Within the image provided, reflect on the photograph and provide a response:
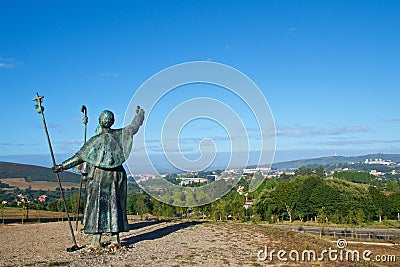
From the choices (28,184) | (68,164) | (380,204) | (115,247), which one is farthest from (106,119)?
(28,184)

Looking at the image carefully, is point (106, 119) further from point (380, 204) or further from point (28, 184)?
point (28, 184)

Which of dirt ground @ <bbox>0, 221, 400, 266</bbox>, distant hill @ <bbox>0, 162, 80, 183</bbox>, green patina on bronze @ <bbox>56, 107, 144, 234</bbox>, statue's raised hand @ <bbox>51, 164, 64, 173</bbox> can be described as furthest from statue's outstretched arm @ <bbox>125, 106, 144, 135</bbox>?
distant hill @ <bbox>0, 162, 80, 183</bbox>

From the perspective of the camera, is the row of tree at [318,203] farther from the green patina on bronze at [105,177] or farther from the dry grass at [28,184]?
the dry grass at [28,184]

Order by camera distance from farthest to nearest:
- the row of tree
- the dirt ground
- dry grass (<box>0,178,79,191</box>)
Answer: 1. dry grass (<box>0,178,79,191</box>)
2. the row of tree
3. the dirt ground

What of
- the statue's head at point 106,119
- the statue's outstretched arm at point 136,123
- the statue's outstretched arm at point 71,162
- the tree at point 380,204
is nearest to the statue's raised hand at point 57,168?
the statue's outstretched arm at point 71,162

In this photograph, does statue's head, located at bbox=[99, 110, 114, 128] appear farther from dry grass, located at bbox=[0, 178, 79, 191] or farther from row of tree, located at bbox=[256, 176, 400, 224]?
dry grass, located at bbox=[0, 178, 79, 191]

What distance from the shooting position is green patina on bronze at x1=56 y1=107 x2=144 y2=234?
13378 millimetres

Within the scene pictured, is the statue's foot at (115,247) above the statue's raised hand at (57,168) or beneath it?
A: beneath

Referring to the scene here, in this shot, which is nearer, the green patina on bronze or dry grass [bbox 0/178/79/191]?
the green patina on bronze

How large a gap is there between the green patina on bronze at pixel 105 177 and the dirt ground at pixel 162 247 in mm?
965

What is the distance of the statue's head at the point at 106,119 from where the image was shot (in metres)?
13.9

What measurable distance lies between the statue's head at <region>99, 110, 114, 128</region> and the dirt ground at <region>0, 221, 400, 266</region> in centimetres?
427

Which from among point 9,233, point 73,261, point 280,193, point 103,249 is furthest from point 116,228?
point 280,193

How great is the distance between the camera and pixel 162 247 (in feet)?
48.7
